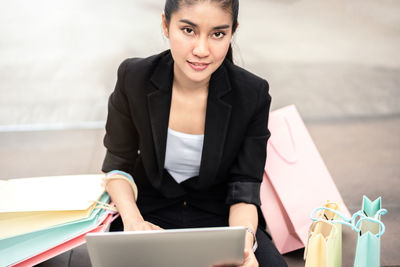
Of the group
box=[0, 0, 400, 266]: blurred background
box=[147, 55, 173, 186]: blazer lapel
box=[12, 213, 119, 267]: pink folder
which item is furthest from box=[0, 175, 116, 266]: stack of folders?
box=[0, 0, 400, 266]: blurred background

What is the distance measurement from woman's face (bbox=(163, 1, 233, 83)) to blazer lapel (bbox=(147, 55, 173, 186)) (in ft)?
0.36

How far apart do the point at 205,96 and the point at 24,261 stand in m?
0.73

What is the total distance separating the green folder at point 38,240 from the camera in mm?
1450

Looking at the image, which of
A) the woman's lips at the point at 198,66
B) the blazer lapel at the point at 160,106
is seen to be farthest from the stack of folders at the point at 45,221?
the woman's lips at the point at 198,66

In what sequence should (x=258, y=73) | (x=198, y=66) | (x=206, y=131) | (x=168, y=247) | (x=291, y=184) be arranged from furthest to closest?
1. (x=258, y=73)
2. (x=291, y=184)
3. (x=206, y=131)
4. (x=198, y=66)
5. (x=168, y=247)

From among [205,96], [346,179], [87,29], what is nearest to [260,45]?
[87,29]

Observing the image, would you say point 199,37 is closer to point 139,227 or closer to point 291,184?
point 139,227

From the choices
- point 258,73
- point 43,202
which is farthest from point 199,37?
point 258,73

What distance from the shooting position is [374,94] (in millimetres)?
3598

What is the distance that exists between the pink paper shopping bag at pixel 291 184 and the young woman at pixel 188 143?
0.17 m

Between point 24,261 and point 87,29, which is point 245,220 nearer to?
point 24,261

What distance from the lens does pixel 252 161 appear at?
1.64 m

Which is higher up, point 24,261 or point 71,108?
point 71,108

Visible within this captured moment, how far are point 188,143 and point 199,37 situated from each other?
0.37 m
